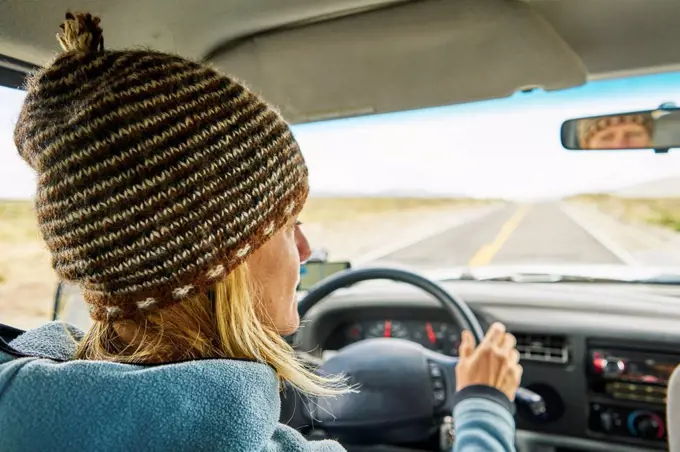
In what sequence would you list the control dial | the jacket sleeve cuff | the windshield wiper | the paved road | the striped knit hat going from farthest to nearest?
the paved road → the windshield wiper → the control dial → the jacket sleeve cuff → the striped knit hat

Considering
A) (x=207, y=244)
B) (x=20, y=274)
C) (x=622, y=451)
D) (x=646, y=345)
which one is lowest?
(x=622, y=451)

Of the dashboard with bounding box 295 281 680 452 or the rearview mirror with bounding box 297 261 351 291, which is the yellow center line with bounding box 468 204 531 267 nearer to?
the dashboard with bounding box 295 281 680 452

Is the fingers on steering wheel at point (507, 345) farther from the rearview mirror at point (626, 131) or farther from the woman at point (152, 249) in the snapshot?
the rearview mirror at point (626, 131)

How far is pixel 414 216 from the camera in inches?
181

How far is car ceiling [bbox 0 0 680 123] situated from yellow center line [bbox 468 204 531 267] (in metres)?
1.23

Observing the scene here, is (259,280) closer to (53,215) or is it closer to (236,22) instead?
(53,215)

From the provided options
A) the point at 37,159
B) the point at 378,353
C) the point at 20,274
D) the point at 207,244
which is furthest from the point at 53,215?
the point at 378,353

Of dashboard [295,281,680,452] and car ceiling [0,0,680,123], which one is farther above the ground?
car ceiling [0,0,680,123]

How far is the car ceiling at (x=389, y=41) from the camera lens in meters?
2.11

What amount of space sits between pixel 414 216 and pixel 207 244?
142 inches

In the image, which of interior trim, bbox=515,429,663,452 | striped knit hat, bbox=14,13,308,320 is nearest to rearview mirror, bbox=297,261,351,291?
interior trim, bbox=515,429,663,452

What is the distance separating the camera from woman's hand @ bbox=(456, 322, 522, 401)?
70.1 inches

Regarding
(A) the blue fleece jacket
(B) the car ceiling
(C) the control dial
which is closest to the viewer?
(A) the blue fleece jacket

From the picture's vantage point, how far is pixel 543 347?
292 centimetres
